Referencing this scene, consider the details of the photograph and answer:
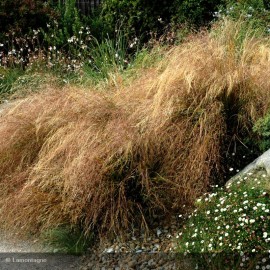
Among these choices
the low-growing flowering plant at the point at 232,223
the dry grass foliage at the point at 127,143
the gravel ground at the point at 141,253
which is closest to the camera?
the low-growing flowering plant at the point at 232,223

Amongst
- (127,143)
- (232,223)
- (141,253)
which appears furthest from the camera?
(127,143)

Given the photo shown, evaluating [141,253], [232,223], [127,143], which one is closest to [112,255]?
[141,253]

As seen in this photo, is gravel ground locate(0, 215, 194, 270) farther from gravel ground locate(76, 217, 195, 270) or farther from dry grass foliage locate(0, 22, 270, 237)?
dry grass foliage locate(0, 22, 270, 237)

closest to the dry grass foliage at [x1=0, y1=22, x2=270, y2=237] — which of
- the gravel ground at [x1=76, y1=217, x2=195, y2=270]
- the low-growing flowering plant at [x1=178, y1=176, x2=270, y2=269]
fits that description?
the gravel ground at [x1=76, y1=217, x2=195, y2=270]

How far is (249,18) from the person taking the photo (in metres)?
7.12

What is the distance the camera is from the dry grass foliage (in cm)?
441

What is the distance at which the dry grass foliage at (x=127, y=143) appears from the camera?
441 cm

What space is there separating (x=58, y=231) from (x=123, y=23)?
4732mm

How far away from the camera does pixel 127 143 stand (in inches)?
177

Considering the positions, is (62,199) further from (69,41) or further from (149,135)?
(69,41)

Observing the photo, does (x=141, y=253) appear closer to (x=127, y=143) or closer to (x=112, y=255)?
(x=112, y=255)

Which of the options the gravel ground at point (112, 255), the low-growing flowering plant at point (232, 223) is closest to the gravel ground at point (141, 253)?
the gravel ground at point (112, 255)

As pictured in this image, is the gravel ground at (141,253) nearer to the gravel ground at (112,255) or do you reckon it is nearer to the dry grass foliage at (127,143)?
the gravel ground at (112,255)

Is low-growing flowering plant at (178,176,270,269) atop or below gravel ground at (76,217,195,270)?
atop
